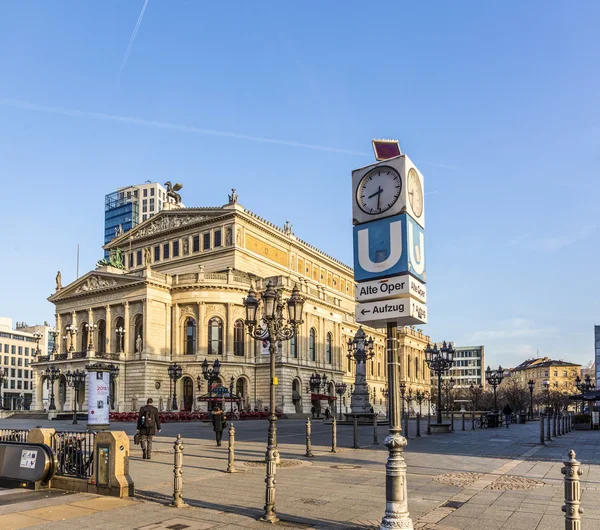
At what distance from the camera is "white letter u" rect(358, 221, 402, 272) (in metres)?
9.02

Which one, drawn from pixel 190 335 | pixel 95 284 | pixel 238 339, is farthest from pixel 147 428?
pixel 95 284

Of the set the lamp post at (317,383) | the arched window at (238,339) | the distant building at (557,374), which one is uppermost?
the arched window at (238,339)

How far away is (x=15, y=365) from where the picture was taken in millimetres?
132750

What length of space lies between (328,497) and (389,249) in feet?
19.3

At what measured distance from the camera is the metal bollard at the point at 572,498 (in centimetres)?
714

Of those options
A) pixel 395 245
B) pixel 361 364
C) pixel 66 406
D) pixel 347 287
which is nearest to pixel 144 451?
pixel 395 245

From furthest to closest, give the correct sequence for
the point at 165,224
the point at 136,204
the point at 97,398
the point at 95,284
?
the point at 136,204 → the point at 165,224 → the point at 95,284 → the point at 97,398

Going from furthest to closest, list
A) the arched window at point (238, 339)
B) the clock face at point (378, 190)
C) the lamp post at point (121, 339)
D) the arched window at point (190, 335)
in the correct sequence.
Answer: the arched window at point (238, 339), the arched window at point (190, 335), the lamp post at point (121, 339), the clock face at point (378, 190)

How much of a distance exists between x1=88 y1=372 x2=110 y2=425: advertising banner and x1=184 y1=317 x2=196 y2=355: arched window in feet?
126

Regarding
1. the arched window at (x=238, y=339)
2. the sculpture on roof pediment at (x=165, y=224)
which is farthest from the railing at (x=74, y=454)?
the sculpture on roof pediment at (x=165, y=224)

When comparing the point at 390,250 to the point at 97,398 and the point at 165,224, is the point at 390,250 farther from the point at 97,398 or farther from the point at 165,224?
the point at 165,224

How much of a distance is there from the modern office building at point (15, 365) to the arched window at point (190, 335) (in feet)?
241

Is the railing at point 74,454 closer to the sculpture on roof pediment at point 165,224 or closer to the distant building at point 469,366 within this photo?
the sculpture on roof pediment at point 165,224

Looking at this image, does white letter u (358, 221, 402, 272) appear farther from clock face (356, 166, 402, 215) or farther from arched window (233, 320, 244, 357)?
arched window (233, 320, 244, 357)
